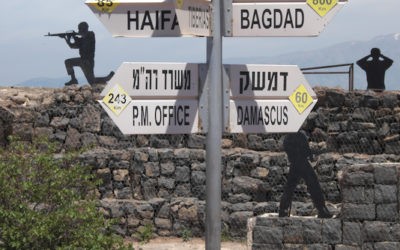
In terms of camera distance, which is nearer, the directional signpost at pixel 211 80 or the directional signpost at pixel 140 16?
the directional signpost at pixel 211 80

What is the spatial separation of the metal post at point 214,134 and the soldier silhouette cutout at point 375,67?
10.2 m

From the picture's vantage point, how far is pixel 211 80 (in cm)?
441

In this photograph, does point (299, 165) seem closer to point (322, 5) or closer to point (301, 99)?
point (301, 99)


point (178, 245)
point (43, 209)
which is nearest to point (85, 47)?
point (178, 245)

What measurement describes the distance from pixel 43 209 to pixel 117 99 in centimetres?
463

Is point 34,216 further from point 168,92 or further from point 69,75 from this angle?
point 69,75

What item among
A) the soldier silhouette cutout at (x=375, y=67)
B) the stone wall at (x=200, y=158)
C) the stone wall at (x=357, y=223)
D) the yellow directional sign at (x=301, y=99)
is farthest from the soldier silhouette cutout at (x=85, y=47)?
the yellow directional sign at (x=301, y=99)

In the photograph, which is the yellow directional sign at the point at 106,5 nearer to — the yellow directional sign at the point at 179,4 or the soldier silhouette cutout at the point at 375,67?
the yellow directional sign at the point at 179,4

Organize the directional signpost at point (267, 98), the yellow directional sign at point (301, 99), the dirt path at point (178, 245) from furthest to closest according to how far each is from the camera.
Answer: the dirt path at point (178, 245)
the yellow directional sign at point (301, 99)
the directional signpost at point (267, 98)

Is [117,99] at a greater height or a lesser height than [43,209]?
greater

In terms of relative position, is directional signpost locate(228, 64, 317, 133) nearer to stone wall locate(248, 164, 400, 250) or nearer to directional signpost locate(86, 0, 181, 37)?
directional signpost locate(86, 0, 181, 37)

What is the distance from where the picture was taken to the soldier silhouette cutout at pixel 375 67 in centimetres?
1429

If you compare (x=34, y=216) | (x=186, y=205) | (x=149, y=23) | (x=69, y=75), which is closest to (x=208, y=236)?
(x=149, y=23)

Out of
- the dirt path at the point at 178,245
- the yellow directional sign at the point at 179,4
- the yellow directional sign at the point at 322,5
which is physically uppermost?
the yellow directional sign at the point at 322,5
